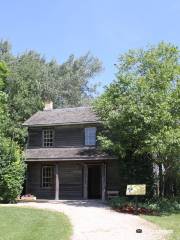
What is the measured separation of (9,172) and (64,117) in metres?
8.16

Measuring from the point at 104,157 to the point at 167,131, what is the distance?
710cm

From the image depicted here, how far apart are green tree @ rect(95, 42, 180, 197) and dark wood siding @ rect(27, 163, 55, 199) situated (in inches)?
301

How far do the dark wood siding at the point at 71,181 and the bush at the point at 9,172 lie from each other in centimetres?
457

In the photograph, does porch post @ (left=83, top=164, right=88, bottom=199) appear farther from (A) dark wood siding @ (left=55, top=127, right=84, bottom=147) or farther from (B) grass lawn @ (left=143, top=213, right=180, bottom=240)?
(B) grass lawn @ (left=143, top=213, right=180, bottom=240)

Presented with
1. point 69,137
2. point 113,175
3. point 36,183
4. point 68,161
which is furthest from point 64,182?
point 113,175

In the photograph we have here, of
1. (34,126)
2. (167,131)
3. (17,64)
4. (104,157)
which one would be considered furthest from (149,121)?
(17,64)

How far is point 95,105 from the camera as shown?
29797 mm

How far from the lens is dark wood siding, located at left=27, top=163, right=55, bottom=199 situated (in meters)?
34.8

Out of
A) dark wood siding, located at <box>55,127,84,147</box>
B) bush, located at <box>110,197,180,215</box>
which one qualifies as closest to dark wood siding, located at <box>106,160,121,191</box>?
dark wood siding, located at <box>55,127,84,147</box>

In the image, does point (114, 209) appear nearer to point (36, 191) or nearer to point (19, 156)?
point (19, 156)

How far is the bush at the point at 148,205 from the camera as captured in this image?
2516cm

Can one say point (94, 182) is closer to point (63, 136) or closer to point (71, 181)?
point (71, 181)

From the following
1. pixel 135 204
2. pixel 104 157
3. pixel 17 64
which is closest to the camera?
pixel 135 204

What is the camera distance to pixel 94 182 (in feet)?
116
